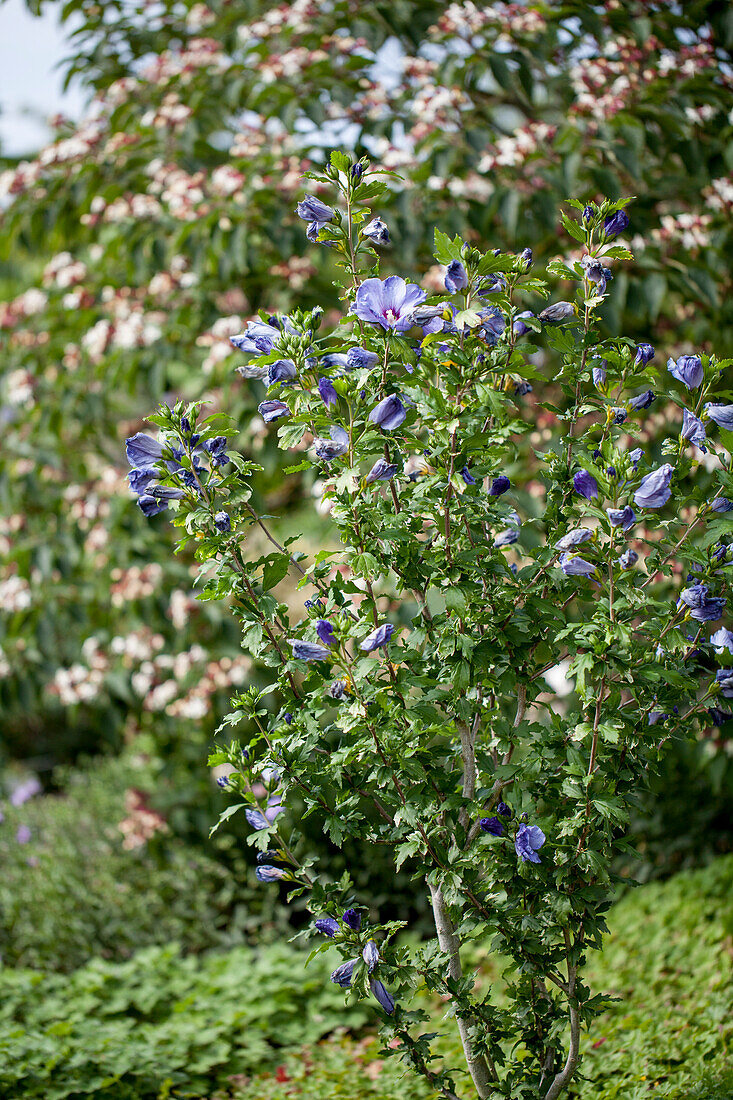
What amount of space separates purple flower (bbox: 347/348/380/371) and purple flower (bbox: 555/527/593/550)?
0.41m

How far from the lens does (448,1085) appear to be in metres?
1.58

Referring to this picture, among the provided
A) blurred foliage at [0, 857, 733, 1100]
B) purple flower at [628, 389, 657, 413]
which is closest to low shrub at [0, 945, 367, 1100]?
blurred foliage at [0, 857, 733, 1100]

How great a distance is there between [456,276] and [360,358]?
0.20 m

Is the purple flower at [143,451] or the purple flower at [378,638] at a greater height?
the purple flower at [143,451]

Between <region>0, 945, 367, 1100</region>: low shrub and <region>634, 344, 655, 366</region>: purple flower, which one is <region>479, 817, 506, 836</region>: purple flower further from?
<region>0, 945, 367, 1100</region>: low shrub

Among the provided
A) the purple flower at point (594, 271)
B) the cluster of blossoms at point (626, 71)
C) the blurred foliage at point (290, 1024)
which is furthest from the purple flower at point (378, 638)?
the cluster of blossoms at point (626, 71)

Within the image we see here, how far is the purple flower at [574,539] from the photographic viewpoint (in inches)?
52.0

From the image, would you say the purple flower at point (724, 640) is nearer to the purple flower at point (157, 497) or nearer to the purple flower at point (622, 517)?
the purple flower at point (622, 517)

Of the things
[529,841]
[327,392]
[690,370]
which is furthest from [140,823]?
[690,370]

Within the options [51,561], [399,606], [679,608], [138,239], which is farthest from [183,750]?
[679,608]

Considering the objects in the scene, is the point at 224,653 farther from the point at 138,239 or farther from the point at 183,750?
the point at 138,239

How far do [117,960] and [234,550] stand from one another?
244cm

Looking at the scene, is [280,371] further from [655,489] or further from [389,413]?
[655,489]

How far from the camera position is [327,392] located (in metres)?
1.33
